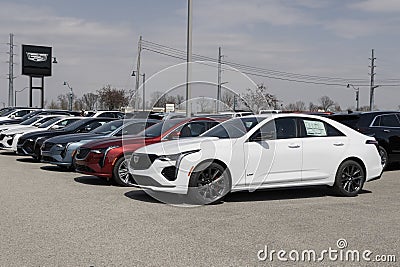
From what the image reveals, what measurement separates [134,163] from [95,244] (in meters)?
3.60

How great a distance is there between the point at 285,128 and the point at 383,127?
5886mm

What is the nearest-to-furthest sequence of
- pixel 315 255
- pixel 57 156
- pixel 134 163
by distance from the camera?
1. pixel 315 255
2. pixel 134 163
3. pixel 57 156

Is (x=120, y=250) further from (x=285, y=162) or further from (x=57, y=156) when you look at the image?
(x=57, y=156)

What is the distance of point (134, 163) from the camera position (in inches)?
390

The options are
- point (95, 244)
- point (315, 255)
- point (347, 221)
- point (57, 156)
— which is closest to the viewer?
point (315, 255)

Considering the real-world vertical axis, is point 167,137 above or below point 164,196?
above

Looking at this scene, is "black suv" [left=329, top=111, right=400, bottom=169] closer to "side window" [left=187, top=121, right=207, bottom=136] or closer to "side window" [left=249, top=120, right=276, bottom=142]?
"side window" [left=187, top=121, right=207, bottom=136]

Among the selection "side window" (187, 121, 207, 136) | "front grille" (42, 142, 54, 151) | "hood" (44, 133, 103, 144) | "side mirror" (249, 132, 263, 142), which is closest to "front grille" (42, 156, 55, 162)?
"front grille" (42, 142, 54, 151)

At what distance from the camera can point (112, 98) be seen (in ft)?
224

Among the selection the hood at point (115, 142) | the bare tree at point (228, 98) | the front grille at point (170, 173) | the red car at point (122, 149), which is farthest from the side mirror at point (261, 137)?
the hood at point (115, 142)

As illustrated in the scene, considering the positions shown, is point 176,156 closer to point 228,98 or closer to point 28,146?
point 228,98

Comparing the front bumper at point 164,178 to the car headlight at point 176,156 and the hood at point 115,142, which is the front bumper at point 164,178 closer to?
the car headlight at point 176,156

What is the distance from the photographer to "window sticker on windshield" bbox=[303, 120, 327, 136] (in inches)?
390

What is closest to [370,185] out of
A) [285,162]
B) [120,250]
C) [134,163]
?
[285,162]
